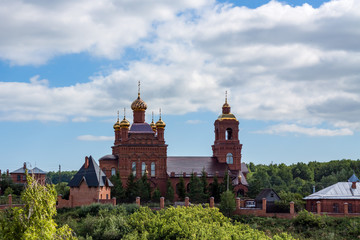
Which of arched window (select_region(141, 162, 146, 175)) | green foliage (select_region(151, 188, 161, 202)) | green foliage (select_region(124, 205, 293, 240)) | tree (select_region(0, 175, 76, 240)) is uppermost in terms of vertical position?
arched window (select_region(141, 162, 146, 175))

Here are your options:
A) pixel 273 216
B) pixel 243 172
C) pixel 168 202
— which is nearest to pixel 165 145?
pixel 168 202

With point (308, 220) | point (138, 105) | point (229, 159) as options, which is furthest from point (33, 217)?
Result: point (229, 159)

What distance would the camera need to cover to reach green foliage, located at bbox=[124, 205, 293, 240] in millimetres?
35359

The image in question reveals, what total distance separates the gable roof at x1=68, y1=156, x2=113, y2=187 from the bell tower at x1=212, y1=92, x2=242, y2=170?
18097 millimetres

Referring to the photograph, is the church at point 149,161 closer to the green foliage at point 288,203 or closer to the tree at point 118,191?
the tree at point 118,191

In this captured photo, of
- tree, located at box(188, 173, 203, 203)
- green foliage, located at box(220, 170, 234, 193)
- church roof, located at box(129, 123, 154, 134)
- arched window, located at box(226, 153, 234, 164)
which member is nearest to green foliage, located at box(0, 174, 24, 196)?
church roof, located at box(129, 123, 154, 134)

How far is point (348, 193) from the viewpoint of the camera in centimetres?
5506

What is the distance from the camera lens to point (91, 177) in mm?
55781

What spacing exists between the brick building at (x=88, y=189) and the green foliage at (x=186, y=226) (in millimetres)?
8651

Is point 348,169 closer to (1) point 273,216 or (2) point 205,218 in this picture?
(1) point 273,216

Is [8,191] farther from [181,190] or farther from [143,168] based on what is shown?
[181,190]

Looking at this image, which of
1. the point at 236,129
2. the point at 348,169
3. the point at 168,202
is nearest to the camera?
the point at 168,202

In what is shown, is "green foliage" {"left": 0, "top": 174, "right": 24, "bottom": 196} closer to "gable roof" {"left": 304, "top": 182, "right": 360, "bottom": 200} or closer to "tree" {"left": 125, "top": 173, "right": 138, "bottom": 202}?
"tree" {"left": 125, "top": 173, "right": 138, "bottom": 202}

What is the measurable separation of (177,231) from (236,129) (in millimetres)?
32947
